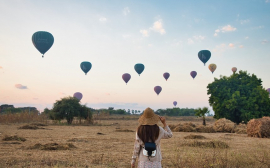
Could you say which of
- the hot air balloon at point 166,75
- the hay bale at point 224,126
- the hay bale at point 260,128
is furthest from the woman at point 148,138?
the hot air balloon at point 166,75

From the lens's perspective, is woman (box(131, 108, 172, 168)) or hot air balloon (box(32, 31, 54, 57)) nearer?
woman (box(131, 108, 172, 168))

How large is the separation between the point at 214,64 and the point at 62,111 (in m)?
38.4

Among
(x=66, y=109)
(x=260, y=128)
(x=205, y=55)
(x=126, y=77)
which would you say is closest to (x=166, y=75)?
(x=126, y=77)

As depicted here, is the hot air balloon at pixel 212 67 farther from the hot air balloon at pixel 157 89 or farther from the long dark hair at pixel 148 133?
the long dark hair at pixel 148 133

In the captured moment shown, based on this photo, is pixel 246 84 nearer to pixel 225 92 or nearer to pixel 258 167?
pixel 225 92

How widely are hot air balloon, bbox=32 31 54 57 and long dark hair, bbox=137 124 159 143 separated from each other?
128ft

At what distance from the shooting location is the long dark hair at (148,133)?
5.06m

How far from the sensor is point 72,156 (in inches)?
410

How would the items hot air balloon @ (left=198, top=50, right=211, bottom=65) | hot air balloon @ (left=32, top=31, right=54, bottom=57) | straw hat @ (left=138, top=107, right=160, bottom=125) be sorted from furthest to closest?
hot air balloon @ (left=198, top=50, right=211, bottom=65), hot air balloon @ (left=32, top=31, right=54, bottom=57), straw hat @ (left=138, top=107, right=160, bottom=125)

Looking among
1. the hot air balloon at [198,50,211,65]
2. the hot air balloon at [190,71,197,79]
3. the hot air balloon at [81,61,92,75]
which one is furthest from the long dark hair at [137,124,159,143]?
the hot air balloon at [190,71,197,79]

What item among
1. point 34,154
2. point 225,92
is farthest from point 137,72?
point 34,154

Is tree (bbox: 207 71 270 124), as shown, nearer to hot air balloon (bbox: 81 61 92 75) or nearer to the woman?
hot air balloon (bbox: 81 61 92 75)

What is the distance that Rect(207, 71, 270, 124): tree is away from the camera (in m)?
32.7

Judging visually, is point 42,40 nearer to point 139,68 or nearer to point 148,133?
point 139,68
